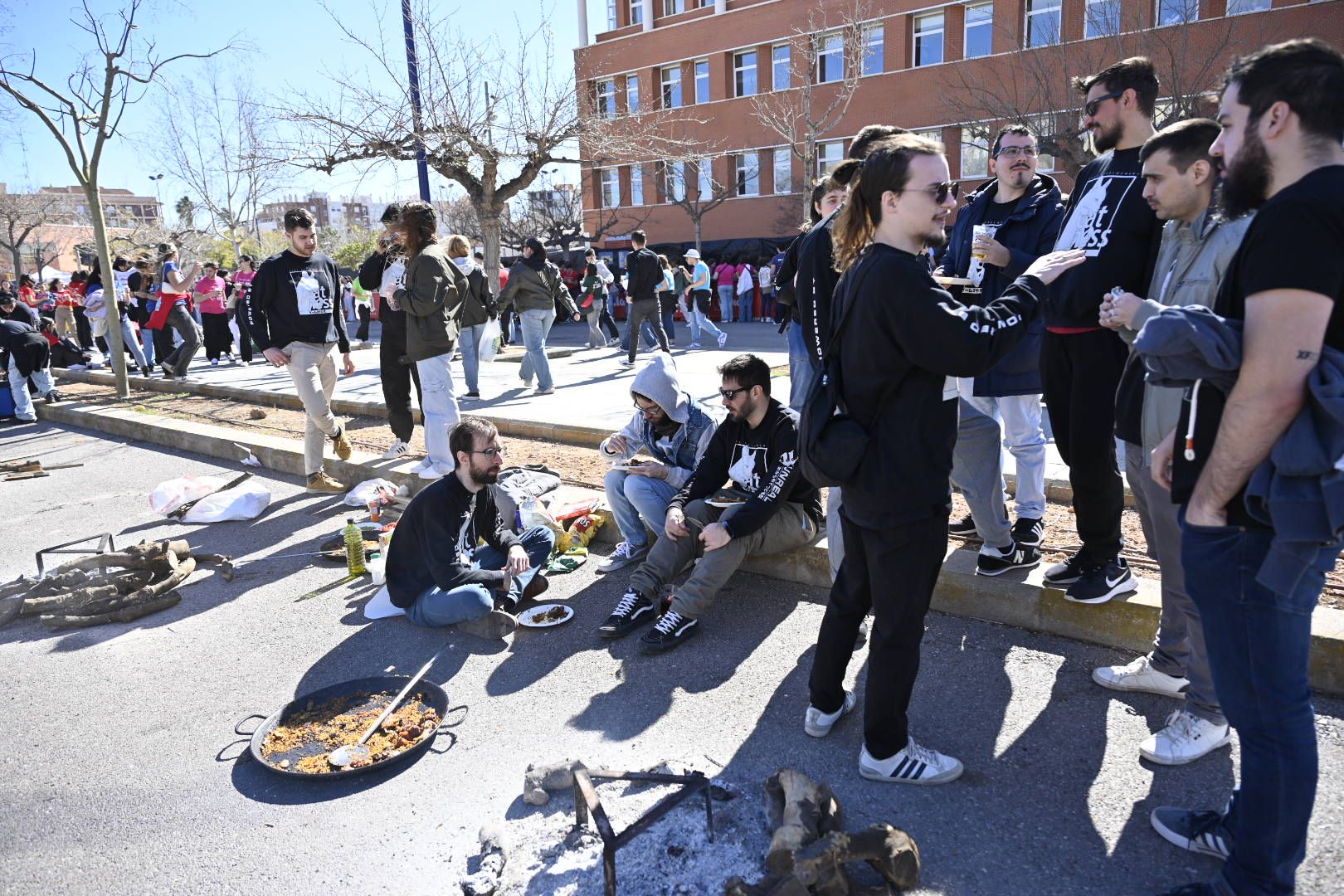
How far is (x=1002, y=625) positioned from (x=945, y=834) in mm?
1497

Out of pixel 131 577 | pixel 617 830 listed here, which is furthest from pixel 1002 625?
pixel 131 577

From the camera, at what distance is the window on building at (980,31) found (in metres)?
27.5

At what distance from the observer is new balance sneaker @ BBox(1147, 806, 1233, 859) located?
2.36 meters

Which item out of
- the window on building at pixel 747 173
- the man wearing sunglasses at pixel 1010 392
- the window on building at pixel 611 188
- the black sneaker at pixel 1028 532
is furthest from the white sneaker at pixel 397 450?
the window on building at pixel 611 188

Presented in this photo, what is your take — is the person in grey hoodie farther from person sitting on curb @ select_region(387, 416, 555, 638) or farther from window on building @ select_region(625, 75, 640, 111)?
window on building @ select_region(625, 75, 640, 111)

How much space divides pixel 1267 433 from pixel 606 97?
64.6ft

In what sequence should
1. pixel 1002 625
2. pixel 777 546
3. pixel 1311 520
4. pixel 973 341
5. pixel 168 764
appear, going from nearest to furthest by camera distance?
pixel 1311 520, pixel 973 341, pixel 168 764, pixel 1002 625, pixel 777 546

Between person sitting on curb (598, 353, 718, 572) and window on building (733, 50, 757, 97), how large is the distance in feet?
104

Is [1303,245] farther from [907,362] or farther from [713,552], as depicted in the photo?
[713,552]

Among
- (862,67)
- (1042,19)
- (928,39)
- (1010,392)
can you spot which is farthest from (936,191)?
(928,39)

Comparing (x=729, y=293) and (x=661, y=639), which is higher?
(x=729, y=293)

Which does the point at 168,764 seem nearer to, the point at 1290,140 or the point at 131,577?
the point at 131,577

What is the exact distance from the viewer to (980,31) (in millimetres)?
27859

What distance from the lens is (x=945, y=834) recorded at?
101 inches
